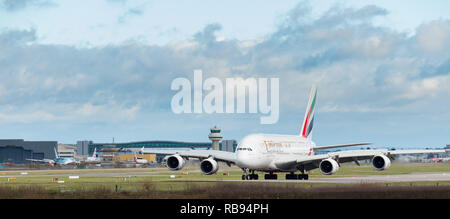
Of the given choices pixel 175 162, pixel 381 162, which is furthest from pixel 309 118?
pixel 175 162

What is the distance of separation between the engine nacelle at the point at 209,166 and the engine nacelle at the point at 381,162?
16076mm

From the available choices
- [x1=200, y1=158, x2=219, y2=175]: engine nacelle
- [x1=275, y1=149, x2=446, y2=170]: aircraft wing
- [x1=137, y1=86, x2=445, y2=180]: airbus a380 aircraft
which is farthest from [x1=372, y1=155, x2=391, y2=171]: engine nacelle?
[x1=200, y1=158, x2=219, y2=175]: engine nacelle

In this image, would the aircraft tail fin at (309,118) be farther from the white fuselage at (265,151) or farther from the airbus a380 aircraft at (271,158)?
the airbus a380 aircraft at (271,158)

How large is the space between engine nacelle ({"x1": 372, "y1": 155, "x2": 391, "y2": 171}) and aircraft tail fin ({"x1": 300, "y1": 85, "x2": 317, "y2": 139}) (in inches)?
692

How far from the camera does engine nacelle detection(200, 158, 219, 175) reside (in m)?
63.3

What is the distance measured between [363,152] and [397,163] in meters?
28.4

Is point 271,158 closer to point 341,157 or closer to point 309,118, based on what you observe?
point 341,157

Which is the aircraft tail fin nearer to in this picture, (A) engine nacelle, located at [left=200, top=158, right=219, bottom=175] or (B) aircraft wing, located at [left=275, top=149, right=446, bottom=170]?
(B) aircraft wing, located at [left=275, top=149, right=446, bottom=170]
